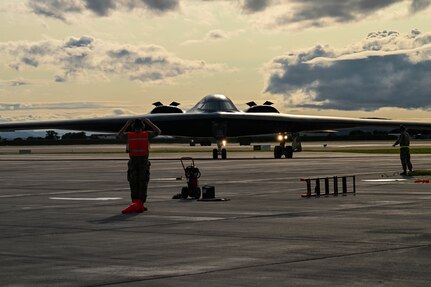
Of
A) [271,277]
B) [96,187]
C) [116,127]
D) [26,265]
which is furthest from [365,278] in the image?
[116,127]

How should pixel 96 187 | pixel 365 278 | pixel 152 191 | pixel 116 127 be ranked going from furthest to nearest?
pixel 116 127 → pixel 96 187 → pixel 152 191 → pixel 365 278

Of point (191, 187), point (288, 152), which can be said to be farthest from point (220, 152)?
point (191, 187)

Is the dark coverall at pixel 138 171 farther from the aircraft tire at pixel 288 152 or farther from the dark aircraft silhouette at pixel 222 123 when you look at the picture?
the dark aircraft silhouette at pixel 222 123

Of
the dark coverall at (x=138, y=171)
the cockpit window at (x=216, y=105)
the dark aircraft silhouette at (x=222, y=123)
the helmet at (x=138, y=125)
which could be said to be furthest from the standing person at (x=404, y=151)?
the cockpit window at (x=216, y=105)

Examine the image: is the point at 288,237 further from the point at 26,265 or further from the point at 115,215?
A: the point at 115,215

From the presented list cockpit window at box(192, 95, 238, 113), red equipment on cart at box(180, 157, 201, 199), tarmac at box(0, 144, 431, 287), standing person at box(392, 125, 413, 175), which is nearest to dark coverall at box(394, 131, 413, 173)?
standing person at box(392, 125, 413, 175)

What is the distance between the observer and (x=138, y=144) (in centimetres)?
1933

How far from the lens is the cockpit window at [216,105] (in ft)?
229

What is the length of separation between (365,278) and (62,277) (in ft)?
10.8

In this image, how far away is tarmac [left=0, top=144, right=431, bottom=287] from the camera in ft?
31.5

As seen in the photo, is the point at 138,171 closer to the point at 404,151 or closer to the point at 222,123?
the point at 404,151

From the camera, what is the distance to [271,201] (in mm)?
20766

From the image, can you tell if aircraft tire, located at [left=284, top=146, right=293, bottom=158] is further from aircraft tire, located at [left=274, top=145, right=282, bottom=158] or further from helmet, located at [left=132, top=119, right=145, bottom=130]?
helmet, located at [left=132, top=119, right=145, bottom=130]

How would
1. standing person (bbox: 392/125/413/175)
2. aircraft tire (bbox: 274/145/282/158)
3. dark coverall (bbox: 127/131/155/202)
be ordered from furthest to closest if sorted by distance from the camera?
aircraft tire (bbox: 274/145/282/158) < standing person (bbox: 392/125/413/175) < dark coverall (bbox: 127/131/155/202)
